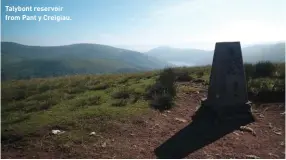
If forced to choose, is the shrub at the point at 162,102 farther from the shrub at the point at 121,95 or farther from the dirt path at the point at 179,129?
the shrub at the point at 121,95

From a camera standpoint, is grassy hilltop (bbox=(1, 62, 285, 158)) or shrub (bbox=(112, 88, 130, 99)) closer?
grassy hilltop (bbox=(1, 62, 285, 158))

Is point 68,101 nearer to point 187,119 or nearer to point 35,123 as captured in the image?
point 35,123

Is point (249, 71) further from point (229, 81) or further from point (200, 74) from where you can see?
point (229, 81)

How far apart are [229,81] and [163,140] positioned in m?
3.32

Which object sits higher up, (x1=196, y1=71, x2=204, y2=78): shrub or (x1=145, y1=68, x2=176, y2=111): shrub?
(x1=196, y1=71, x2=204, y2=78): shrub

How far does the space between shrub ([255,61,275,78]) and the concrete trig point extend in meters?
5.79

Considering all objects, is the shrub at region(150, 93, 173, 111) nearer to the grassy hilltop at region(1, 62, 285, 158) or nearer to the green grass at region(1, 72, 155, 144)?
the grassy hilltop at region(1, 62, 285, 158)

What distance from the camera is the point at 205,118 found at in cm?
967

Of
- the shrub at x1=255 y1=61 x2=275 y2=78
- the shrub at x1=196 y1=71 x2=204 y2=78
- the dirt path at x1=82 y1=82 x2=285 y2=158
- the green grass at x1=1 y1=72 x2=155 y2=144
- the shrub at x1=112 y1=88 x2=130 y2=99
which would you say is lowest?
the dirt path at x1=82 y1=82 x2=285 y2=158

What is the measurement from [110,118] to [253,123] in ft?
15.9

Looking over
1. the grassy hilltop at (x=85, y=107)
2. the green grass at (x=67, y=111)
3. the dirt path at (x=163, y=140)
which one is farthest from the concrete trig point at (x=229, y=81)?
the green grass at (x=67, y=111)

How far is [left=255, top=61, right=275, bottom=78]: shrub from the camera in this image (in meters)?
14.7

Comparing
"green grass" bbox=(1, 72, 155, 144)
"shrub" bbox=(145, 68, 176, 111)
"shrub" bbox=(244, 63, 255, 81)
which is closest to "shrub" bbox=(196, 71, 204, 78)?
"shrub" bbox=(145, 68, 176, 111)

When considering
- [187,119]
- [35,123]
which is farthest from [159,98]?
[35,123]
